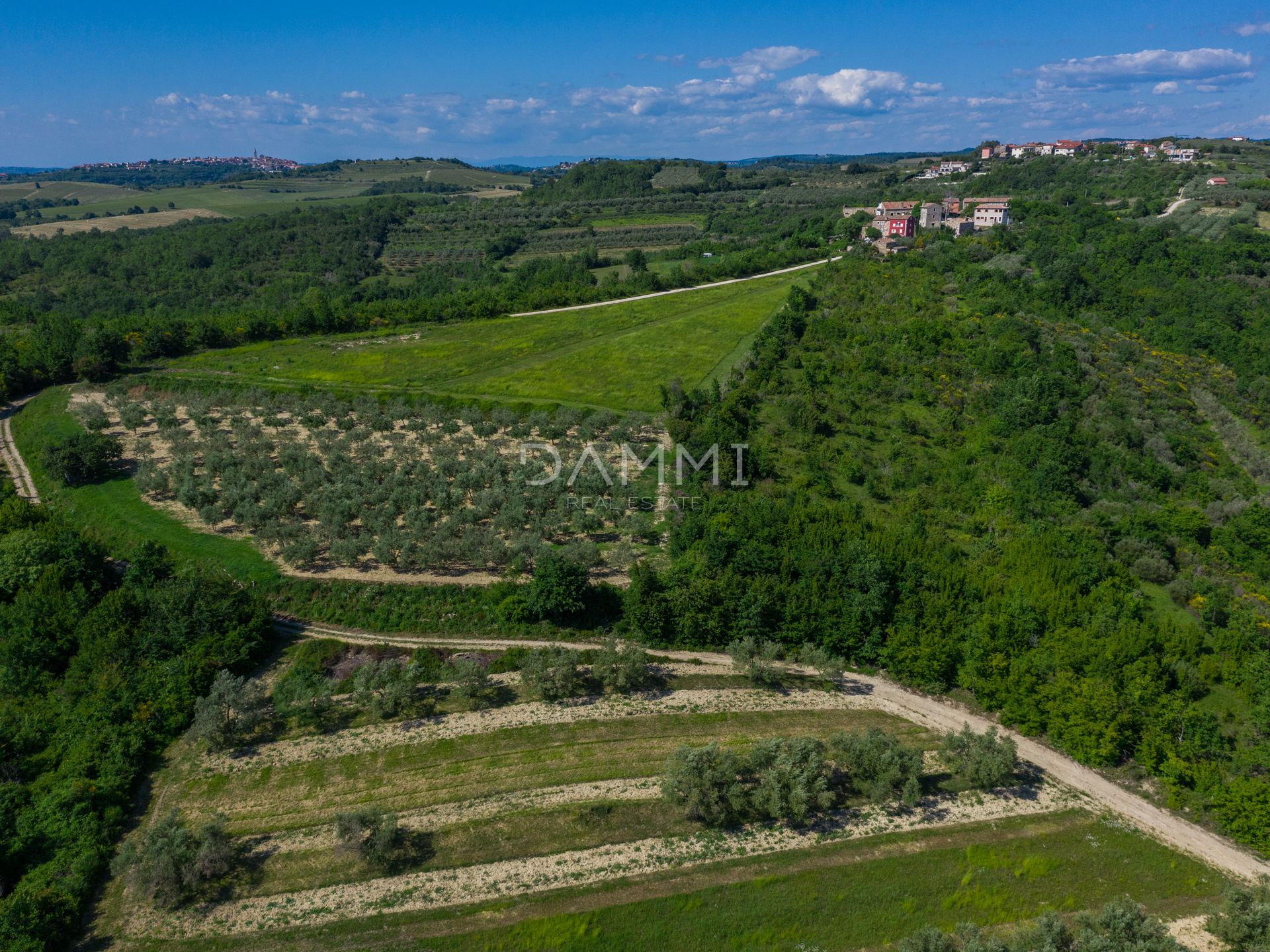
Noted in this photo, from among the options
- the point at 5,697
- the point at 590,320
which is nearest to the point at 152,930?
the point at 5,697

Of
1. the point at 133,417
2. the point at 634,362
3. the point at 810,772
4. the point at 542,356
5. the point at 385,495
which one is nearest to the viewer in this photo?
the point at 810,772

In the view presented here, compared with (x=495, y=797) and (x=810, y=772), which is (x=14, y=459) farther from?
(x=810, y=772)

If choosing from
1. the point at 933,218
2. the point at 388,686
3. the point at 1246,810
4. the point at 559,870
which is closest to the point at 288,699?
the point at 388,686

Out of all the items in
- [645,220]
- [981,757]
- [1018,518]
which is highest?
[645,220]

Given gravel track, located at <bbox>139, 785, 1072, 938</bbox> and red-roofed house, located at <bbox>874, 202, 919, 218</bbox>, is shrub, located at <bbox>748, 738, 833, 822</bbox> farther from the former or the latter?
red-roofed house, located at <bbox>874, 202, 919, 218</bbox>

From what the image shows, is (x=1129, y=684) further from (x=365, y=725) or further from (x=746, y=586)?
(x=365, y=725)

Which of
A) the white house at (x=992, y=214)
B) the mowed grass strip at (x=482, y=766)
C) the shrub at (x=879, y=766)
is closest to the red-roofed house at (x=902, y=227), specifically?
the white house at (x=992, y=214)

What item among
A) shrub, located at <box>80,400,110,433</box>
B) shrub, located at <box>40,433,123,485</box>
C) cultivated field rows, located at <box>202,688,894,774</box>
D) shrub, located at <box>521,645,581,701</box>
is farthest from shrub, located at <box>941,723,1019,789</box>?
shrub, located at <box>80,400,110,433</box>
